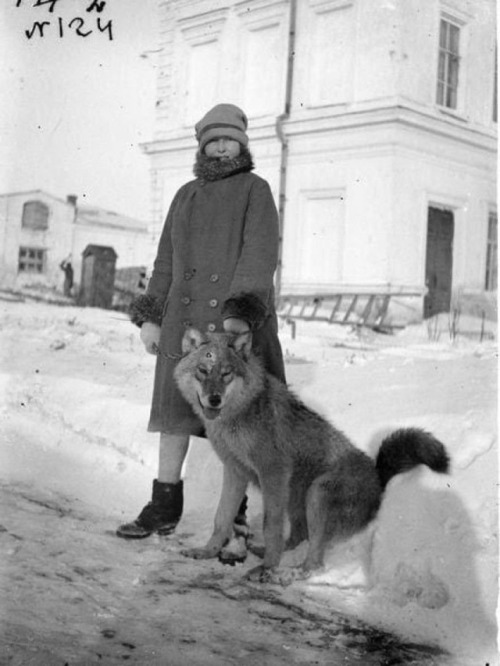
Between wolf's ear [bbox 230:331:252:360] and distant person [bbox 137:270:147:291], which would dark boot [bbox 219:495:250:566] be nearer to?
wolf's ear [bbox 230:331:252:360]

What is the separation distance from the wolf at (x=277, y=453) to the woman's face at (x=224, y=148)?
1.07m

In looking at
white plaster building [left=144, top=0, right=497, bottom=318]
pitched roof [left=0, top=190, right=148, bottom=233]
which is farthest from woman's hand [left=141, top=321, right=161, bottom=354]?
pitched roof [left=0, top=190, right=148, bottom=233]

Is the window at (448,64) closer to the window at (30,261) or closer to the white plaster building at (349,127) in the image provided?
the white plaster building at (349,127)

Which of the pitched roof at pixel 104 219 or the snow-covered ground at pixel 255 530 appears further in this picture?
the pitched roof at pixel 104 219

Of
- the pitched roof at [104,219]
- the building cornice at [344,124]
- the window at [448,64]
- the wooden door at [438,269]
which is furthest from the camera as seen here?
the building cornice at [344,124]

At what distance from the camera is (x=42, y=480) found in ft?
15.1

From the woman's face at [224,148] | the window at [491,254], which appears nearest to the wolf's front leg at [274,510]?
the woman's face at [224,148]

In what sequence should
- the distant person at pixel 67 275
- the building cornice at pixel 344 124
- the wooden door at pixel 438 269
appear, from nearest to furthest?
the wooden door at pixel 438 269
the building cornice at pixel 344 124
the distant person at pixel 67 275

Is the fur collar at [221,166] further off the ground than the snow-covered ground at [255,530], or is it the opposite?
the fur collar at [221,166]

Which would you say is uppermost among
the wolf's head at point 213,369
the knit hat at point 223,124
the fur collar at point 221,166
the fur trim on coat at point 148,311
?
the knit hat at point 223,124

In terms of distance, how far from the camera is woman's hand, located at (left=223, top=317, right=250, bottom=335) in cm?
347

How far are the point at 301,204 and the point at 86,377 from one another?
2902mm

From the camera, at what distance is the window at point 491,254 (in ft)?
13.8

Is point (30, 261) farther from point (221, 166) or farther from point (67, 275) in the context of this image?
point (221, 166)
